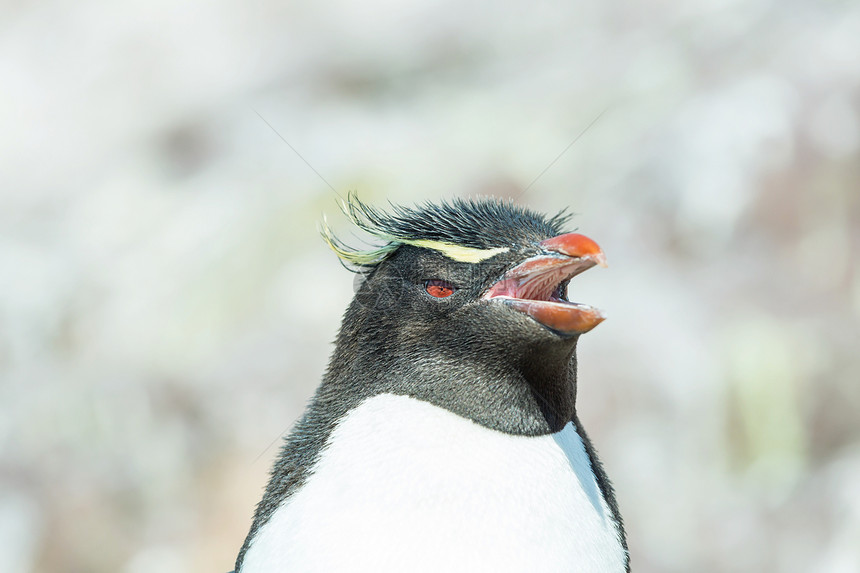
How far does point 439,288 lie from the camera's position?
1.32 metres

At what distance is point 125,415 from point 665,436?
7.30ft

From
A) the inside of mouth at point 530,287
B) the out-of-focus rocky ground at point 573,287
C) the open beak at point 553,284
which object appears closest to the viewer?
the open beak at point 553,284

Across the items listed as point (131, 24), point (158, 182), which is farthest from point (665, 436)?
point (131, 24)

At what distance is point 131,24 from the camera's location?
211 inches

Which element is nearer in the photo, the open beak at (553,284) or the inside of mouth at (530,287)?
the open beak at (553,284)

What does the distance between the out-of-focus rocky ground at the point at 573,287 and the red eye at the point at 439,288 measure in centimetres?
210

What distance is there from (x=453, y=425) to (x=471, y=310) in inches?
6.9

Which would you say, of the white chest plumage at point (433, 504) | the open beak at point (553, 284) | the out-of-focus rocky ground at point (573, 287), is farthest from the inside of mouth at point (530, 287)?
the out-of-focus rocky ground at point (573, 287)

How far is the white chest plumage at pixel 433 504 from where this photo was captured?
1.21 m

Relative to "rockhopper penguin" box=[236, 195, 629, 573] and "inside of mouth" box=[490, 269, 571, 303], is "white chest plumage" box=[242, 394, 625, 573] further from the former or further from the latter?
"inside of mouth" box=[490, 269, 571, 303]

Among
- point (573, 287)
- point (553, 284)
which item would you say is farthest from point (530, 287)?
point (573, 287)

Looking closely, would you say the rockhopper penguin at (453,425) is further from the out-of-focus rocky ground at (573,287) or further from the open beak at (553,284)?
the out-of-focus rocky ground at (573,287)

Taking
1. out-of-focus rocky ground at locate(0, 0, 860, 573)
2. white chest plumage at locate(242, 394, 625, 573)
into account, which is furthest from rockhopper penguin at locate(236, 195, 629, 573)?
out-of-focus rocky ground at locate(0, 0, 860, 573)

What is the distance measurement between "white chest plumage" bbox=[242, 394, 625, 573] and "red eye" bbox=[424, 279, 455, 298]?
17 centimetres
